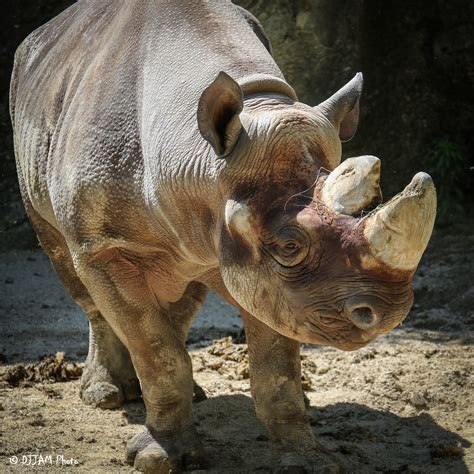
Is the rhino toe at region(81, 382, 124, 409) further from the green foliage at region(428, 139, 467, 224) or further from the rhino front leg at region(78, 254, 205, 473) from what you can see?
the green foliage at region(428, 139, 467, 224)

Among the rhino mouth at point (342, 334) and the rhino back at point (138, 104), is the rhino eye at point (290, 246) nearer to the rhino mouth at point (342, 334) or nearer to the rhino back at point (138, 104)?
the rhino mouth at point (342, 334)

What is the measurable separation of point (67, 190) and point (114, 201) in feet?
1.06

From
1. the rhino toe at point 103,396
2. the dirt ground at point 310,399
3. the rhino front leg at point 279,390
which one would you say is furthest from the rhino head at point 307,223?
the rhino toe at point 103,396

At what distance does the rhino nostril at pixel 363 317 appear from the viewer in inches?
150

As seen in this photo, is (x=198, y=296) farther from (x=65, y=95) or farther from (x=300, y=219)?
(x=300, y=219)

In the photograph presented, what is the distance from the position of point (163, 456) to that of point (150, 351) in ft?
1.59

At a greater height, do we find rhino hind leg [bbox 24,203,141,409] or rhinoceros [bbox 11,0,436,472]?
rhinoceros [bbox 11,0,436,472]

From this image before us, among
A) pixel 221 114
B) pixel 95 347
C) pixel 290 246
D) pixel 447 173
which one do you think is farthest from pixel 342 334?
pixel 447 173

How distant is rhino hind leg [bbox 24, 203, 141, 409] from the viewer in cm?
614

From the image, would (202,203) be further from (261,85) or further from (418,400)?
(418,400)

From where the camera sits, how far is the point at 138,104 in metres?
4.93

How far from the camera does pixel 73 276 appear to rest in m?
6.25

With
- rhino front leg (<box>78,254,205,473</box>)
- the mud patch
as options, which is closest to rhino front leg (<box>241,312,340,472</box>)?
rhino front leg (<box>78,254,205,473</box>)

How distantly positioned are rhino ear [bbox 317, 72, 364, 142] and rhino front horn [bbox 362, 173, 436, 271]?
926 millimetres
